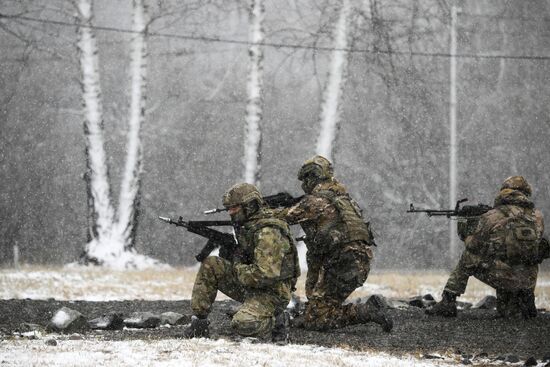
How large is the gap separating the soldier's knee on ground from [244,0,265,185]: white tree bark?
11.6 metres

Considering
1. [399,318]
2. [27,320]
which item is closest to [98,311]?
[27,320]

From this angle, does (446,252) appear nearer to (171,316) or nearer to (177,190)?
(177,190)

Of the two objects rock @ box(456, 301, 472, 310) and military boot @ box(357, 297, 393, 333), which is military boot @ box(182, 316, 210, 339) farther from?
rock @ box(456, 301, 472, 310)

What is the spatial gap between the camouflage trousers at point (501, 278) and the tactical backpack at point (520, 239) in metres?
0.10

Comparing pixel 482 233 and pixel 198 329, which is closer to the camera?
pixel 198 329

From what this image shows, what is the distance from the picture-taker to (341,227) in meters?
8.73

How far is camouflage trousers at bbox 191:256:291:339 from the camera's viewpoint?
299 inches

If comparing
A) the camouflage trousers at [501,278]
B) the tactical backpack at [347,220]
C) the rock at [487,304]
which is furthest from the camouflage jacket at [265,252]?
the rock at [487,304]

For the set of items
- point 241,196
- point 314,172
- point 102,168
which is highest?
point 102,168

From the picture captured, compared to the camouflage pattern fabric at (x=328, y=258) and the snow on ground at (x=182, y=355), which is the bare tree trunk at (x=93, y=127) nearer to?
the camouflage pattern fabric at (x=328, y=258)

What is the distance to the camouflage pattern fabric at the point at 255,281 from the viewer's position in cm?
758

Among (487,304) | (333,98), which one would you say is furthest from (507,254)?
(333,98)

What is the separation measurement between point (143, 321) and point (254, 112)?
10814 millimetres

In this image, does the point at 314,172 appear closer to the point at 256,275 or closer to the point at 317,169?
the point at 317,169
